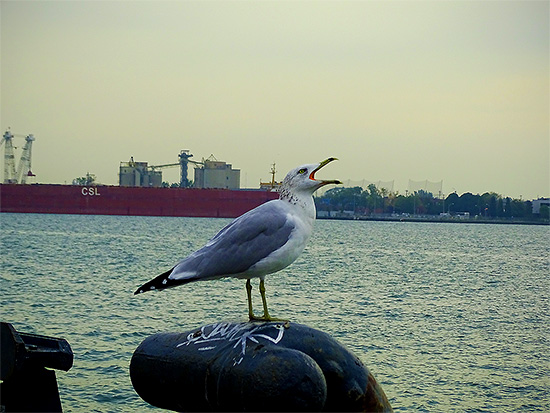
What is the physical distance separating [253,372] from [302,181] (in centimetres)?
112

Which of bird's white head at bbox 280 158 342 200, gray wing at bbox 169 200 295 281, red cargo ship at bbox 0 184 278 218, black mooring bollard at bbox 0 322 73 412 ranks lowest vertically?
black mooring bollard at bbox 0 322 73 412

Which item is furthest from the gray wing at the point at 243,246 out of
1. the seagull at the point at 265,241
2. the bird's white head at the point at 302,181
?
the bird's white head at the point at 302,181

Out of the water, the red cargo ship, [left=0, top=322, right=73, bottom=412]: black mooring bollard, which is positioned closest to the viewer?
[left=0, top=322, right=73, bottom=412]: black mooring bollard

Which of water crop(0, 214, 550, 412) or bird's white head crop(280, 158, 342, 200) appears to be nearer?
bird's white head crop(280, 158, 342, 200)

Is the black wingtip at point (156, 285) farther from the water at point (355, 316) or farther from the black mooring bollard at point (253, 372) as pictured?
the water at point (355, 316)

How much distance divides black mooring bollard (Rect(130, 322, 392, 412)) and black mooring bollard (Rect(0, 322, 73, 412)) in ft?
1.53

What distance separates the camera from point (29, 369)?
14.1 feet

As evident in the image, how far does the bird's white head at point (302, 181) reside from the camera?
171 inches

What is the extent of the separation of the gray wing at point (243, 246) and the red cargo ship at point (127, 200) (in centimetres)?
6501

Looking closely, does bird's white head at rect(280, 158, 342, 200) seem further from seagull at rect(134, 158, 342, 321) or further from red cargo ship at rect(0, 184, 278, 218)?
red cargo ship at rect(0, 184, 278, 218)

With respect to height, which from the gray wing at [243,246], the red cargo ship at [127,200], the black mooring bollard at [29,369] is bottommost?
the black mooring bollard at [29,369]

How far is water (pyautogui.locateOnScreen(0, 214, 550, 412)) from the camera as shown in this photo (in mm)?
9516

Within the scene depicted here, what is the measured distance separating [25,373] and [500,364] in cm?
892

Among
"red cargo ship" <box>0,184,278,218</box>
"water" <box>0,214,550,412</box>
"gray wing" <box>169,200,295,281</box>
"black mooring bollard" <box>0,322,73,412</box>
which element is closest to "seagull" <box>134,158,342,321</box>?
"gray wing" <box>169,200,295,281</box>
